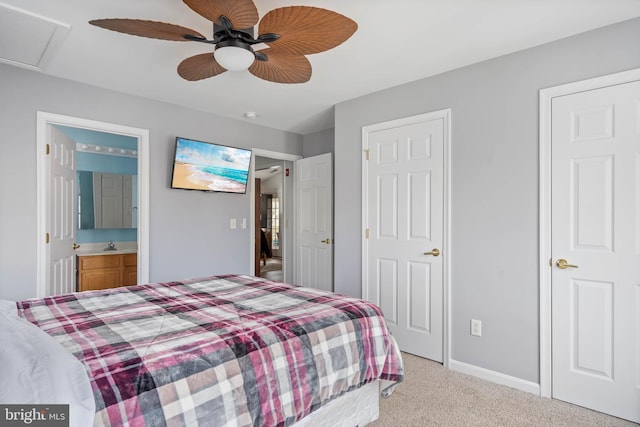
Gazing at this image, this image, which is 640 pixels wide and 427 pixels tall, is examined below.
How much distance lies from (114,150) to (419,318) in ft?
14.1

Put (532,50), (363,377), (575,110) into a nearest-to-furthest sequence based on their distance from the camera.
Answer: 1. (363,377)
2. (575,110)
3. (532,50)

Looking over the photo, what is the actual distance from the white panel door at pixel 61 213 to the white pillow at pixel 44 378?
2379mm

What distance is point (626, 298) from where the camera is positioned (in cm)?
212

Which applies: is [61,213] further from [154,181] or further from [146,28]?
[146,28]

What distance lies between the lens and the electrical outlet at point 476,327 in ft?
8.89

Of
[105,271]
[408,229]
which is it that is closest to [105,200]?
[105,271]

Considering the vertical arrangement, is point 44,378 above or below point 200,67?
below

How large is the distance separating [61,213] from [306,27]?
3024 mm

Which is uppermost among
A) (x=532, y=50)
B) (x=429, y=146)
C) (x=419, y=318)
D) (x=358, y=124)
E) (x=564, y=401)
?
(x=532, y=50)

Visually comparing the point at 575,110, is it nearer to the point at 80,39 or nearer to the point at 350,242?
the point at 350,242

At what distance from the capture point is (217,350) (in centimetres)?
130

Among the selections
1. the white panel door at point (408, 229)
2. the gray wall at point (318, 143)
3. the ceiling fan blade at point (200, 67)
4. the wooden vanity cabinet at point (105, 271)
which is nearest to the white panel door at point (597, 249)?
the white panel door at point (408, 229)

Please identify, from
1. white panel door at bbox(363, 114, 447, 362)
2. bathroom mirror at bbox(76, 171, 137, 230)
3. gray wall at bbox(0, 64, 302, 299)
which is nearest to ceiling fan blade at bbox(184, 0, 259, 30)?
white panel door at bbox(363, 114, 447, 362)

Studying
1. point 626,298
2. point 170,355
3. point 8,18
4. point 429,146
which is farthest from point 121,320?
point 626,298
